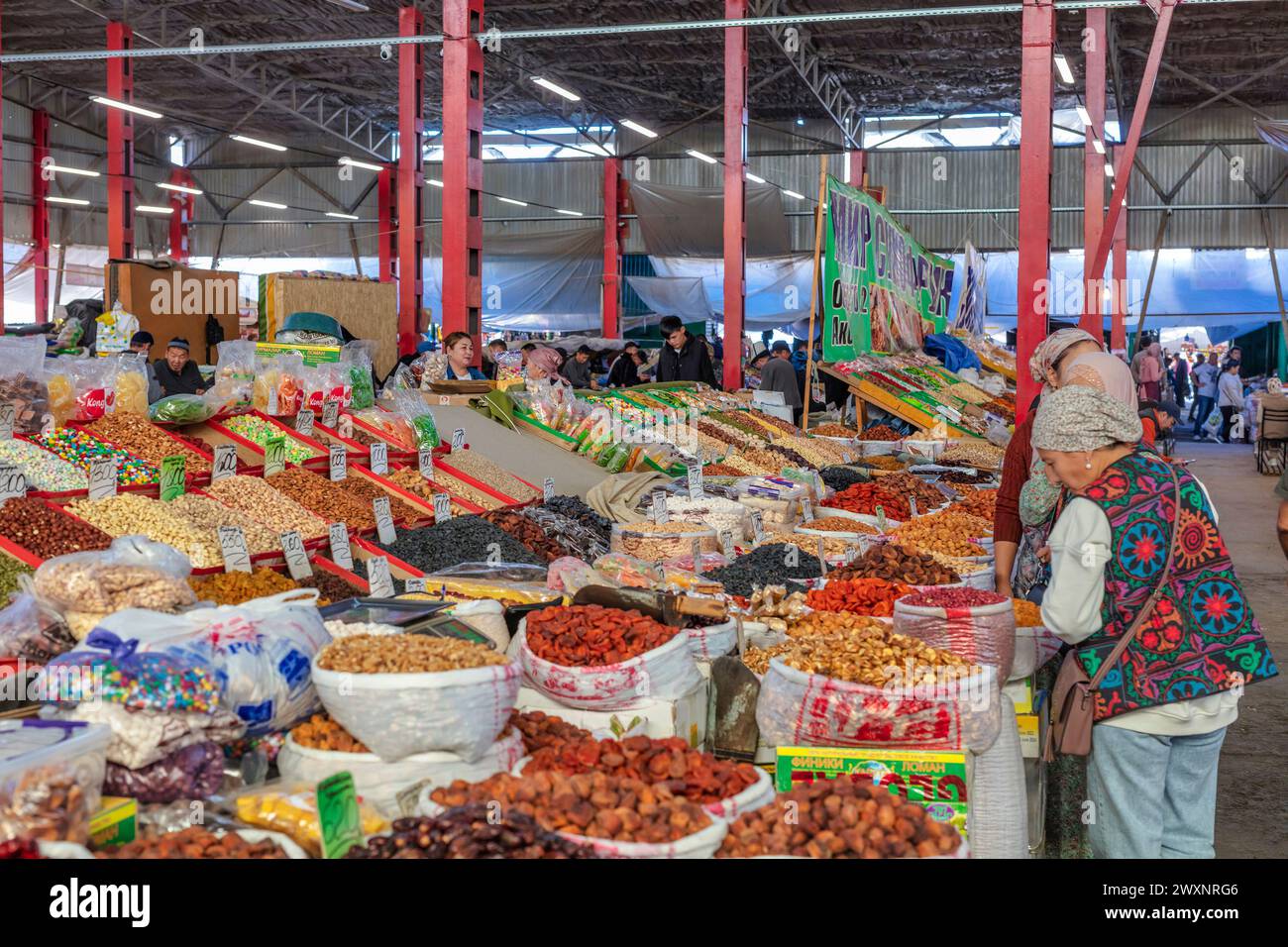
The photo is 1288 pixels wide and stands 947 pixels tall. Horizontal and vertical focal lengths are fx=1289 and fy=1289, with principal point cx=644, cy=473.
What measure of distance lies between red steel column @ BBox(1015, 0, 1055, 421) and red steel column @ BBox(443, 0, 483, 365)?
385 cm

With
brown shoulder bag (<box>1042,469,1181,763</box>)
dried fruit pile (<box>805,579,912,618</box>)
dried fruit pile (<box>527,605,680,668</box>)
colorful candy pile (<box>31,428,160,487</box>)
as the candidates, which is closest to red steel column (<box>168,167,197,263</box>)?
colorful candy pile (<box>31,428,160,487</box>)

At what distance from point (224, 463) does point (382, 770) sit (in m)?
2.44

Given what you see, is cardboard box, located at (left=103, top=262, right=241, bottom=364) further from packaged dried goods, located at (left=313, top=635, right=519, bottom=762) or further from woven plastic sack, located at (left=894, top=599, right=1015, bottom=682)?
packaged dried goods, located at (left=313, top=635, right=519, bottom=762)

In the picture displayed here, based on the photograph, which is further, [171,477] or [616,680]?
[171,477]

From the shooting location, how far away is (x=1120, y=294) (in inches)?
742

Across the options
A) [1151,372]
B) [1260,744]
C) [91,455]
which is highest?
[1151,372]

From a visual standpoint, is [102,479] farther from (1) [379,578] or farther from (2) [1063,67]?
(2) [1063,67]

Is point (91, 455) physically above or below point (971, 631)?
above

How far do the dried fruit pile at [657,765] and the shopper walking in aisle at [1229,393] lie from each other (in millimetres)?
19060

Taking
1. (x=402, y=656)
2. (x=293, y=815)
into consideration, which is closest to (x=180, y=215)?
(x=402, y=656)

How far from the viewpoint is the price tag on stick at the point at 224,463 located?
14.3 ft

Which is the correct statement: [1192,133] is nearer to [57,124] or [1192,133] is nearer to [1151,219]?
[1151,219]

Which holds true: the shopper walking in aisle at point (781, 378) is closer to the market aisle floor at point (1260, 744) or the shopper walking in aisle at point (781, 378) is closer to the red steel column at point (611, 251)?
the market aisle floor at point (1260, 744)

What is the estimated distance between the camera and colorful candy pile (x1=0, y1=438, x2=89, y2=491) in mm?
3824
